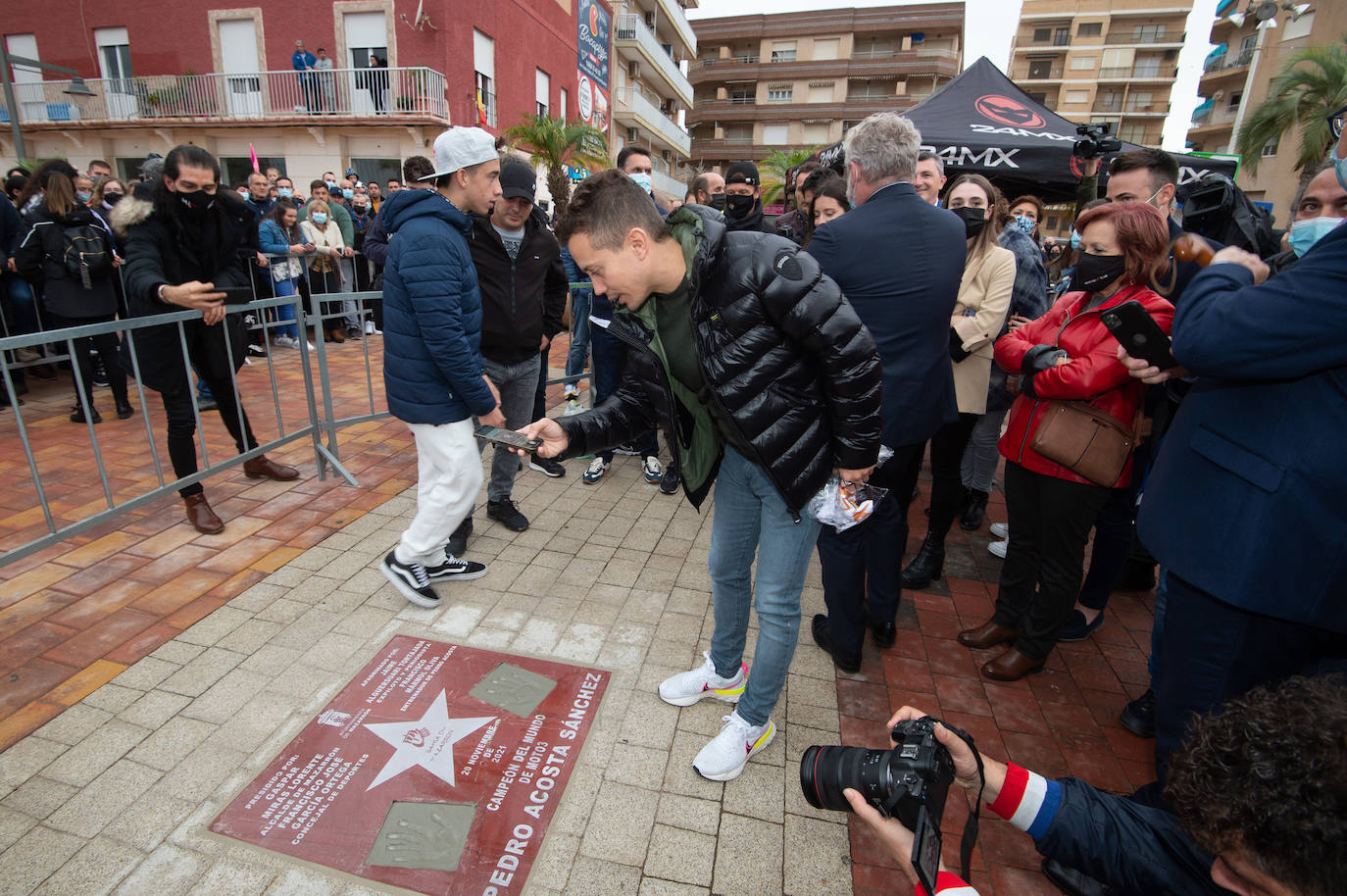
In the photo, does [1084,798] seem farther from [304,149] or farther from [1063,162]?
[304,149]

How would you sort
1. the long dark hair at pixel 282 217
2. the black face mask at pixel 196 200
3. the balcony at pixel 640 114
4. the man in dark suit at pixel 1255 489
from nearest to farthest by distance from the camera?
the man in dark suit at pixel 1255 489, the black face mask at pixel 196 200, the long dark hair at pixel 282 217, the balcony at pixel 640 114

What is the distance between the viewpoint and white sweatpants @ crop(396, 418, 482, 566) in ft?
10.6

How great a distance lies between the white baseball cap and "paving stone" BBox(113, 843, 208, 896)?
2723 mm

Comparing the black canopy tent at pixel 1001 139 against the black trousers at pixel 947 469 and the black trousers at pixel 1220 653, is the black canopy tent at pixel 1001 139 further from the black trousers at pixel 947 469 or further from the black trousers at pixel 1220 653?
the black trousers at pixel 1220 653

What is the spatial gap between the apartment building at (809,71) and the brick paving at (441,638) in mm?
49222

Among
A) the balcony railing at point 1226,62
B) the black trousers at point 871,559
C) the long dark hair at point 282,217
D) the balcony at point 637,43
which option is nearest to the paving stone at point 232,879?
the black trousers at point 871,559

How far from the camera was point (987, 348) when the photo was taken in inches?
147

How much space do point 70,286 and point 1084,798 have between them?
7.71 meters

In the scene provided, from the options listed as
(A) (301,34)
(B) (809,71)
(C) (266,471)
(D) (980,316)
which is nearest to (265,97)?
(A) (301,34)

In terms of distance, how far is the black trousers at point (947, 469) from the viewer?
3596 mm

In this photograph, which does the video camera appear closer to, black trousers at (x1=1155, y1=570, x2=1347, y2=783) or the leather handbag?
black trousers at (x1=1155, y1=570, x2=1347, y2=783)

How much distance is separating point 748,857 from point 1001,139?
19.8 feet

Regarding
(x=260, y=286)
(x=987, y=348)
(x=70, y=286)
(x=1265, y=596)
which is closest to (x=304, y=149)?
(x=260, y=286)

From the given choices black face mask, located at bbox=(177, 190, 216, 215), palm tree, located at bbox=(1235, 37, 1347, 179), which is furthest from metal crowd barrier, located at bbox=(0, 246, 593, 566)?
palm tree, located at bbox=(1235, 37, 1347, 179)
